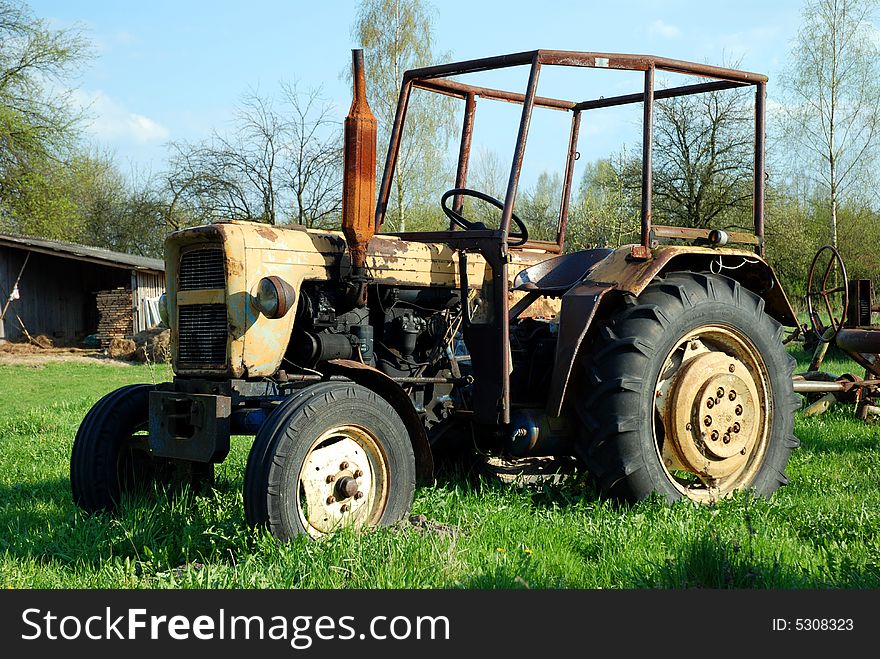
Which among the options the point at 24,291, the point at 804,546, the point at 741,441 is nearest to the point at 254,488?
the point at 804,546

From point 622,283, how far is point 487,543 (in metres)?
1.63

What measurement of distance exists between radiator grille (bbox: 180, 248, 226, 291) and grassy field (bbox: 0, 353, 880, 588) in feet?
3.81

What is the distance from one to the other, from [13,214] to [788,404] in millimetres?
31082

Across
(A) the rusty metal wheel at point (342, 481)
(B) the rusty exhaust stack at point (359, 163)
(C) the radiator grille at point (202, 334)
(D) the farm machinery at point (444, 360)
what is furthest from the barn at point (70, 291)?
(A) the rusty metal wheel at point (342, 481)

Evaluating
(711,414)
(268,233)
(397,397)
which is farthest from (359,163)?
(711,414)

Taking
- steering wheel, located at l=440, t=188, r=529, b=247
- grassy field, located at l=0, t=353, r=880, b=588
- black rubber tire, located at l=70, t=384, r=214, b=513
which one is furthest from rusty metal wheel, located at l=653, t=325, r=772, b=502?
black rubber tire, located at l=70, t=384, r=214, b=513

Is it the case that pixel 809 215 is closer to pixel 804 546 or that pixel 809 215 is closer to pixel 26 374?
pixel 26 374

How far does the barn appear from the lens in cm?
2603

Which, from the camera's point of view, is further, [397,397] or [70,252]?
[70,252]

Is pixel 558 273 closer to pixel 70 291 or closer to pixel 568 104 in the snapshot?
pixel 568 104

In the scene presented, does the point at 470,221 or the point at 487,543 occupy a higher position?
the point at 470,221

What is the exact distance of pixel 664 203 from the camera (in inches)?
1008

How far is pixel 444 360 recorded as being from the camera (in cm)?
492

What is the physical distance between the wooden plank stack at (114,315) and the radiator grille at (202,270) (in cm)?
2274
